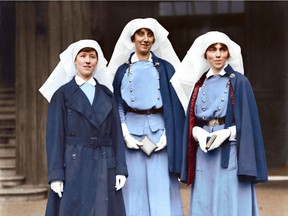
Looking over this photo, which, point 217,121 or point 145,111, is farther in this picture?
point 145,111

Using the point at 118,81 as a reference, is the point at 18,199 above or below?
below

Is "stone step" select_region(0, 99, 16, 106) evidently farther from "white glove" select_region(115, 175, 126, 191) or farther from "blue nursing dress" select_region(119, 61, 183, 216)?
"white glove" select_region(115, 175, 126, 191)

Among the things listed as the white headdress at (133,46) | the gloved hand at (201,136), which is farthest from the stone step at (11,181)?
the gloved hand at (201,136)

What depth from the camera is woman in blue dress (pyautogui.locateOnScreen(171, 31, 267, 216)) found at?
5.21 metres

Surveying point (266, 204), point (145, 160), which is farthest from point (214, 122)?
point (266, 204)

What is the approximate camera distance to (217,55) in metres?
5.30

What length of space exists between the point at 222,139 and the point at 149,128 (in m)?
0.62

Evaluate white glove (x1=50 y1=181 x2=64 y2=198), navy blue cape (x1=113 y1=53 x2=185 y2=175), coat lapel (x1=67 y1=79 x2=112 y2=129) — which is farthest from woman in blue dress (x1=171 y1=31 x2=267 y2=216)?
white glove (x1=50 y1=181 x2=64 y2=198)

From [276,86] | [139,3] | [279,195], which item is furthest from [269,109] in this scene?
[139,3]

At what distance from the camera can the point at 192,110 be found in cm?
542

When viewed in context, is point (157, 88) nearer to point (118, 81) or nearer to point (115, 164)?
point (118, 81)

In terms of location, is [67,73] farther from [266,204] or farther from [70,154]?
[266,204]

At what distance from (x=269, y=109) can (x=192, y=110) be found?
8.45 ft

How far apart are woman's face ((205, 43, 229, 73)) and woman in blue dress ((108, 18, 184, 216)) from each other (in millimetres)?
428
